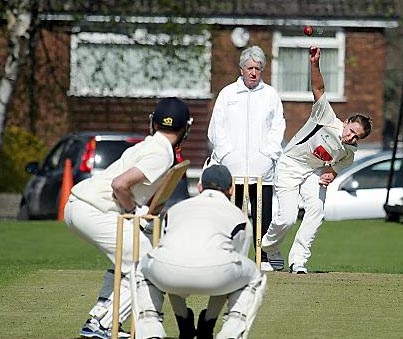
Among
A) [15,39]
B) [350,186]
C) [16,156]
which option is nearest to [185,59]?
[15,39]

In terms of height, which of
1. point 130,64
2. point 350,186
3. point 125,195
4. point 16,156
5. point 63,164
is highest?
point 130,64

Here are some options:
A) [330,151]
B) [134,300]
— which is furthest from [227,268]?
[330,151]

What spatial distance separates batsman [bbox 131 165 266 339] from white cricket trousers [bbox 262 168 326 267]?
168 inches

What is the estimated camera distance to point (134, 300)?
28.3ft

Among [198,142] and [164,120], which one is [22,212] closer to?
[198,142]

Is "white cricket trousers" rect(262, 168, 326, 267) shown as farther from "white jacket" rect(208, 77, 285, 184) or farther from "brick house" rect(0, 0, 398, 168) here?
"brick house" rect(0, 0, 398, 168)

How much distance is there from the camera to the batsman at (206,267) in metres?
8.28

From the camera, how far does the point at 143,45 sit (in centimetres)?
2762

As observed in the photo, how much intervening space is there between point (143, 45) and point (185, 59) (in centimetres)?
88

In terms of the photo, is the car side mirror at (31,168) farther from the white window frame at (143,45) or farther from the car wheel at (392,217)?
the car wheel at (392,217)

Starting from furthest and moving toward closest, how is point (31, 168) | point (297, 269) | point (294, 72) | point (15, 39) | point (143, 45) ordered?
point (294, 72)
point (143, 45)
point (15, 39)
point (31, 168)
point (297, 269)

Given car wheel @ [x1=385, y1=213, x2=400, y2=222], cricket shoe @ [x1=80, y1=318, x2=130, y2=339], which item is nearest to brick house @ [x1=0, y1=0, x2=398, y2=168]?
car wheel @ [x1=385, y1=213, x2=400, y2=222]

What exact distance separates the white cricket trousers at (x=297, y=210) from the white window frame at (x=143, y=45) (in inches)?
561

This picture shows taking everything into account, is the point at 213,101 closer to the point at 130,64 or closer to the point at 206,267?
the point at 130,64
